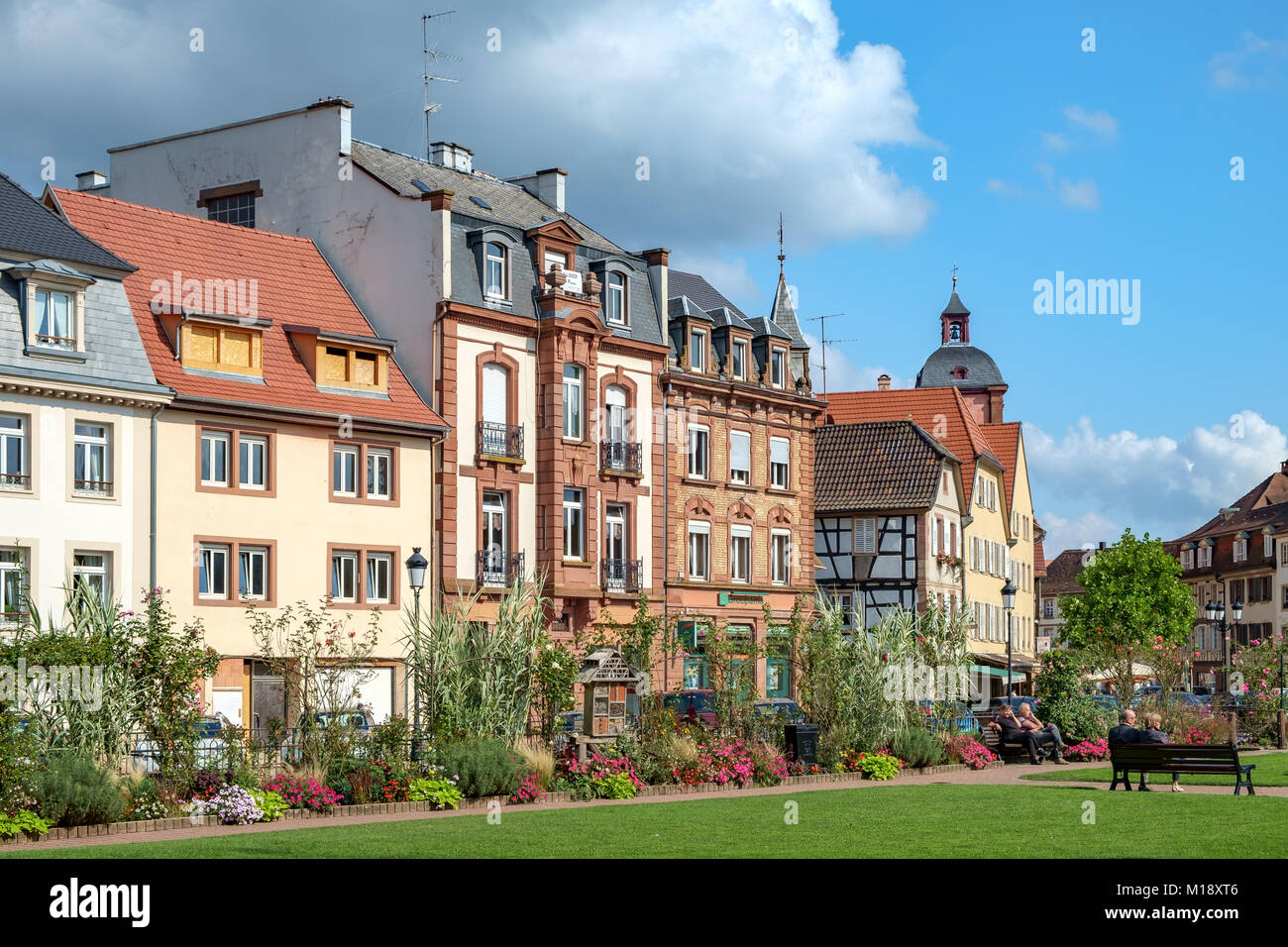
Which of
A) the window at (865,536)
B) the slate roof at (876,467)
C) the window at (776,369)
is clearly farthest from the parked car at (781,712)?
the window at (865,536)

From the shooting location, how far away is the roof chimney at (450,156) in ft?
173

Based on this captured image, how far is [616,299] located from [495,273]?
476 centimetres

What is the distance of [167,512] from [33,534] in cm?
312

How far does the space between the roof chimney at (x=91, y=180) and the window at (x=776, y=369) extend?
2029 centimetres

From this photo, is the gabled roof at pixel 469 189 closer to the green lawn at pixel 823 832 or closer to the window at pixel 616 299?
the window at pixel 616 299

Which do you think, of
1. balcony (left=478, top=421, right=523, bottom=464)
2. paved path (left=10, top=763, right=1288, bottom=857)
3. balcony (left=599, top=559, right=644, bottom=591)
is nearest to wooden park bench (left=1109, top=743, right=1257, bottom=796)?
paved path (left=10, top=763, right=1288, bottom=857)

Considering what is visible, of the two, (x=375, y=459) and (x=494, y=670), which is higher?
(x=375, y=459)

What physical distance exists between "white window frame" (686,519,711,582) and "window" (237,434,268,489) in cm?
1560

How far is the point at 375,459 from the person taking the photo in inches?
1679
